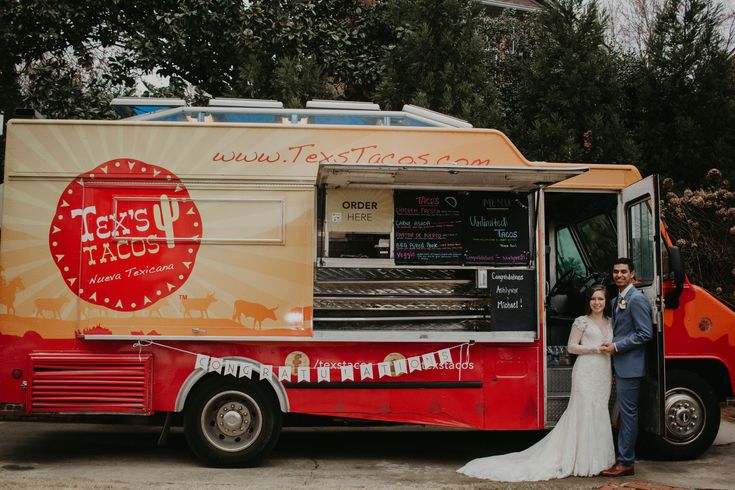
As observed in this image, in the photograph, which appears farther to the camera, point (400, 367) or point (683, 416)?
point (683, 416)

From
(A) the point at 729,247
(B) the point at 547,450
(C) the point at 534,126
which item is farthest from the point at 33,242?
(A) the point at 729,247

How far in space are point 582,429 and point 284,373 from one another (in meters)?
2.71

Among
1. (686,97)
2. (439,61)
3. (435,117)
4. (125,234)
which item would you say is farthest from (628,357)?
(686,97)

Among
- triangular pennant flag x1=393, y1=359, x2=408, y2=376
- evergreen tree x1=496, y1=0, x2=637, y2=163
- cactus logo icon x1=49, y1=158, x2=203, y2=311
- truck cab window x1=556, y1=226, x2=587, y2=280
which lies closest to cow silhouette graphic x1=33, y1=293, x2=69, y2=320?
cactus logo icon x1=49, y1=158, x2=203, y2=311

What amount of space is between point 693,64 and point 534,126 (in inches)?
110

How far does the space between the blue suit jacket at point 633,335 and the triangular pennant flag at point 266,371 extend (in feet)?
10.1

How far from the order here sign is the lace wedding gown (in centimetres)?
204

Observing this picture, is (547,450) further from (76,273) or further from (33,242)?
(33,242)

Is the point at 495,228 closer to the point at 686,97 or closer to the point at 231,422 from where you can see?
the point at 231,422

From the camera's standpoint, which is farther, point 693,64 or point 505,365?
point 693,64

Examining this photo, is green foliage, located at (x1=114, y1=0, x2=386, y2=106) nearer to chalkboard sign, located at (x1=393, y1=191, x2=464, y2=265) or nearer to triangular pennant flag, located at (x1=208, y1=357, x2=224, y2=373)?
chalkboard sign, located at (x1=393, y1=191, x2=464, y2=265)

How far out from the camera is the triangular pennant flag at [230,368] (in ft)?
23.2

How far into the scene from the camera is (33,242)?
7012 millimetres

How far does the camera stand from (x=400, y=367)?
7230 mm
